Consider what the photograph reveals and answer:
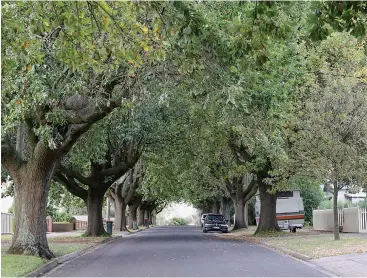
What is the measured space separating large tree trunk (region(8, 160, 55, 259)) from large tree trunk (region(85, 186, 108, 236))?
15.8 metres

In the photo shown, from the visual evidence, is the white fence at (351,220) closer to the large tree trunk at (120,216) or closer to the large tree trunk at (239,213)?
the large tree trunk at (239,213)

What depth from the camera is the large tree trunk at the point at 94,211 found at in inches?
1321

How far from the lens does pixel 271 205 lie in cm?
3192

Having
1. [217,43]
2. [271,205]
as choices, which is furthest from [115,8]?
[271,205]

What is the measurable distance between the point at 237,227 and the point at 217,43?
34859mm

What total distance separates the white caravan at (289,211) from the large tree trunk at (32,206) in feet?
78.4

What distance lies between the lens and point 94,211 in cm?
3412

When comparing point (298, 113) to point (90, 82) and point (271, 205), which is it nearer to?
point (90, 82)

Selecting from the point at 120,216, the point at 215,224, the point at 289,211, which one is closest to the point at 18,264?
the point at 289,211

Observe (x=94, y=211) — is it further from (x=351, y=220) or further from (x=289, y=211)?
(x=351, y=220)

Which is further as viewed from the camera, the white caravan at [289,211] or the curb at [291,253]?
the white caravan at [289,211]

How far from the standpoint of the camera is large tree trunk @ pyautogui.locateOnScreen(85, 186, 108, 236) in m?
33.6

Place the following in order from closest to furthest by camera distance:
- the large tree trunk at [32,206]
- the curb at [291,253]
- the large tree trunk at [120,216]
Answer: the curb at [291,253]
the large tree trunk at [32,206]
the large tree trunk at [120,216]

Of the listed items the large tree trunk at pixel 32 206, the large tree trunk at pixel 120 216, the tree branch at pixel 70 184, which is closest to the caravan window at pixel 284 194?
the tree branch at pixel 70 184
